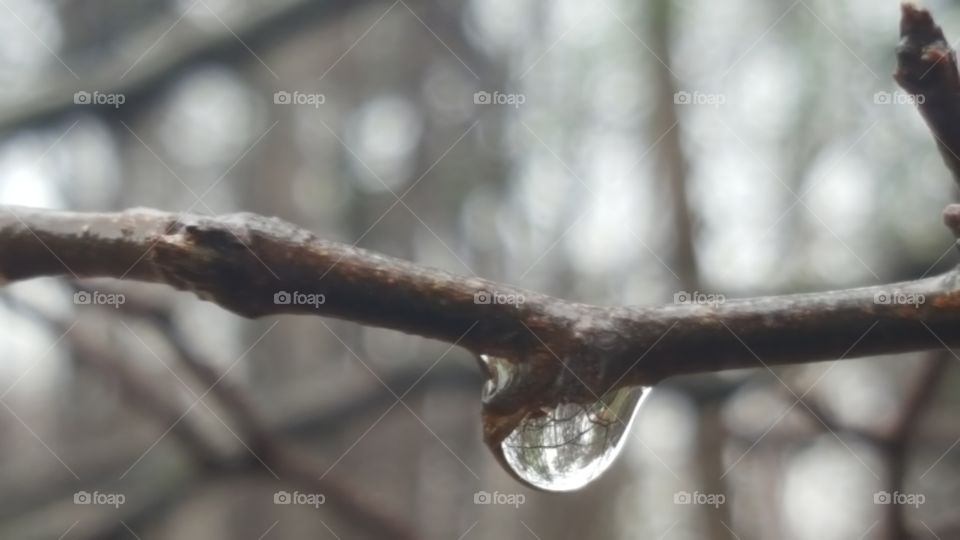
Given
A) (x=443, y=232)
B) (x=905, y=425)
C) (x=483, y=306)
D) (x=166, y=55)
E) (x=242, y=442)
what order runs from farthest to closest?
1. (x=443, y=232)
2. (x=166, y=55)
3. (x=242, y=442)
4. (x=905, y=425)
5. (x=483, y=306)

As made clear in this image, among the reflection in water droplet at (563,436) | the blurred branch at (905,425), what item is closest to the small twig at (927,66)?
the reflection in water droplet at (563,436)

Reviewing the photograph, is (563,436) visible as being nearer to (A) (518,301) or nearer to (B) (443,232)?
(A) (518,301)

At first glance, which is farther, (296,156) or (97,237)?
(296,156)

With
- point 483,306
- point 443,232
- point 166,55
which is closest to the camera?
point 483,306

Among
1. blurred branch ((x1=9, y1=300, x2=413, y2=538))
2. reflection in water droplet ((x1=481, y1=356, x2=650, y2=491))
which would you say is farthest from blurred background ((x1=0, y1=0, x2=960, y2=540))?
reflection in water droplet ((x1=481, y1=356, x2=650, y2=491))

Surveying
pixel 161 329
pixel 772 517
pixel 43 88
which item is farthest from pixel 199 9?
pixel 772 517

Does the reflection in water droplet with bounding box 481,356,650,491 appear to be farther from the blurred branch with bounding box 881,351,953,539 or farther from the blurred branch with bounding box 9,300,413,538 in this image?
the blurred branch with bounding box 9,300,413,538

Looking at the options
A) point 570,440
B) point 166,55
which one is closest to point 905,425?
point 570,440

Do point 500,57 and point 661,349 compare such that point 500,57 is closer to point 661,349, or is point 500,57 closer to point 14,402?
point 14,402
